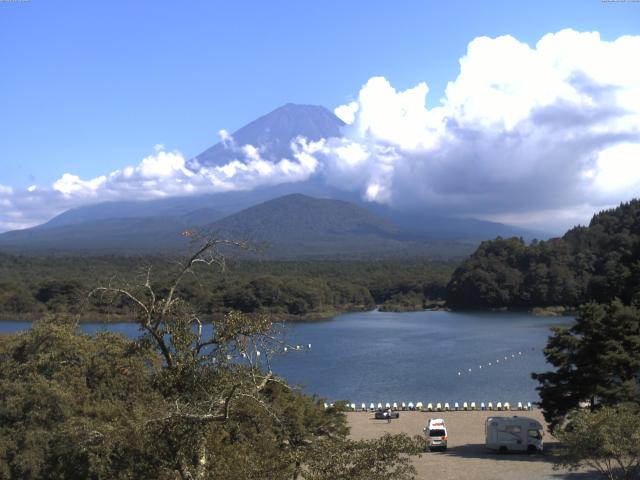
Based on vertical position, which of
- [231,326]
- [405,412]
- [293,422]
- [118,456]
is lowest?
[405,412]

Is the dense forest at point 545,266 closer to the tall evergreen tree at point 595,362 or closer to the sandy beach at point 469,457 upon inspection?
the sandy beach at point 469,457

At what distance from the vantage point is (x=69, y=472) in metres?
8.55

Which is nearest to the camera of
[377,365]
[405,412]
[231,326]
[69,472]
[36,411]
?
[231,326]

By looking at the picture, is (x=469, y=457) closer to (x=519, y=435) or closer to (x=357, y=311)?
(x=519, y=435)

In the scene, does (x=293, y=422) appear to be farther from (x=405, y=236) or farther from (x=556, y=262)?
(x=405, y=236)

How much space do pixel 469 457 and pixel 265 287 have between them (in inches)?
1639

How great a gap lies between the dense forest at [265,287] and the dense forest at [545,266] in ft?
15.0

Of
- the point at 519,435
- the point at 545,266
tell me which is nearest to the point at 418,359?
the point at 519,435

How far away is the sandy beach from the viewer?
12.9m

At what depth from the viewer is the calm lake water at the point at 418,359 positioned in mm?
27078

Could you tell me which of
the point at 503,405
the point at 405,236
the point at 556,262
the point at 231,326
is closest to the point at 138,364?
the point at 231,326

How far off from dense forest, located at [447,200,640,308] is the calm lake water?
7.75 m

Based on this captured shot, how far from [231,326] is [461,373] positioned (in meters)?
26.2

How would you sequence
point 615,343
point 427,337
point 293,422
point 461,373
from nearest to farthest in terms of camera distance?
point 293,422 → point 615,343 → point 461,373 → point 427,337
